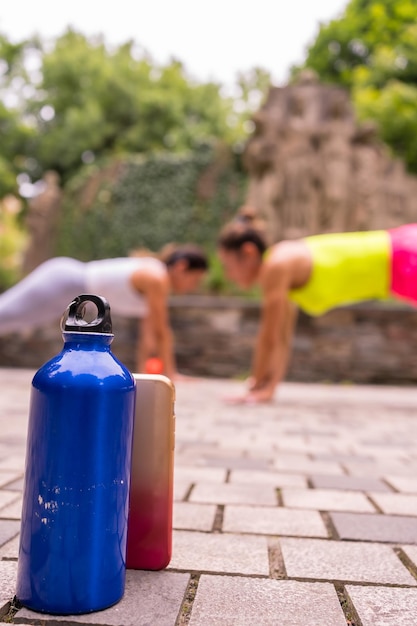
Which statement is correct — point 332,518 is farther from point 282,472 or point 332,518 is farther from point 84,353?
point 84,353

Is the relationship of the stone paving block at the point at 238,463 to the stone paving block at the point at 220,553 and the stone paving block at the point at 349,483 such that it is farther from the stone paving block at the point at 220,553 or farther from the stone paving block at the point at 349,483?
the stone paving block at the point at 220,553

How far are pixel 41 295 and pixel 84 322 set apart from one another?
4319 millimetres

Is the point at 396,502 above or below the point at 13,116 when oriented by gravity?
below

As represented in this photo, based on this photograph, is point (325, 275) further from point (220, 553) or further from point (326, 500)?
point (220, 553)

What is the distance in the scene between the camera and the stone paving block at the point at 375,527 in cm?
158

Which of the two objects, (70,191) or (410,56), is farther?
(410,56)

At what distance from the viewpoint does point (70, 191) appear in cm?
1625

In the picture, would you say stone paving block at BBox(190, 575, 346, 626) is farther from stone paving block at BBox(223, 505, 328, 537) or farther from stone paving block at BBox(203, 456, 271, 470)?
stone paving block at BBox(203, 456, 271, 470)

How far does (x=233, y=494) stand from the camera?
1975 mm

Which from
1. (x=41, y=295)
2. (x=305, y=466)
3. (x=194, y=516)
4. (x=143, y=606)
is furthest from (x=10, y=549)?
(x=41, y=295)

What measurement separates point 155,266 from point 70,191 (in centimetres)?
1169

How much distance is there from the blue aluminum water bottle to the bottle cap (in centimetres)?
5

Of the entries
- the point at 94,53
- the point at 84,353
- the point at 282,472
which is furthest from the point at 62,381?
the point at 94,53

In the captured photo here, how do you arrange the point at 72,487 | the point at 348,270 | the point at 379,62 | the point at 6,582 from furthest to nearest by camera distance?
the point at 379,62
the point at 348,270
the point at 6,582
the point at 72,487
